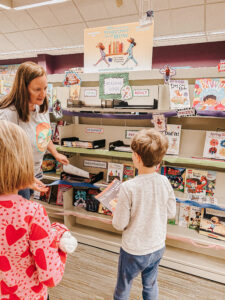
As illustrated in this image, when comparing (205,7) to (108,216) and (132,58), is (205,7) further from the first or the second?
(108,216)

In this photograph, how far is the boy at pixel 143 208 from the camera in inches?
47.0

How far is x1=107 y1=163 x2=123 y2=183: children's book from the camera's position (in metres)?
2.39

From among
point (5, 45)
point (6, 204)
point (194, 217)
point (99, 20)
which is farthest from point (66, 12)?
point (6, 204)

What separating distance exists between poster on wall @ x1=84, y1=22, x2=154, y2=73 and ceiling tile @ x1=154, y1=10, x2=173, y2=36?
10.6 ft

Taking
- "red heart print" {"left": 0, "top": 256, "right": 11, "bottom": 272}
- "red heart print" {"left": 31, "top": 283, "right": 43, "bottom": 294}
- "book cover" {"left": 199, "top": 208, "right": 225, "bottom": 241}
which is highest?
"red heart print" {"left": 0, "top": 256, "right": 11, "bottom": 272}

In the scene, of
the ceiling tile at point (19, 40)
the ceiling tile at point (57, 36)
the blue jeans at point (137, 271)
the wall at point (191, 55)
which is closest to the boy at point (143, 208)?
the blue jeans at point (137, 271)

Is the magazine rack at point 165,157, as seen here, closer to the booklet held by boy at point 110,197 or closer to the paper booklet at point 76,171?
the paper booklet at point 76,171

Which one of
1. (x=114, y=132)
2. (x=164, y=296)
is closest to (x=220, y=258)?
(x=164, y=296)

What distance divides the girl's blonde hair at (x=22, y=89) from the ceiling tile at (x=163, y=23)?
4414 mm

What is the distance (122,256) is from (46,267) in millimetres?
689

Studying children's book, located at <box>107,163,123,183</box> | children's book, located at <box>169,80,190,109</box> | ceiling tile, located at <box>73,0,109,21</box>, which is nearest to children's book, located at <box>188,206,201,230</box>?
children's book, located at <box>107,163,123,183</box>

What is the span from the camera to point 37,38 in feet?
20.4

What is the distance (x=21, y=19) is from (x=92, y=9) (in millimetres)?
2150

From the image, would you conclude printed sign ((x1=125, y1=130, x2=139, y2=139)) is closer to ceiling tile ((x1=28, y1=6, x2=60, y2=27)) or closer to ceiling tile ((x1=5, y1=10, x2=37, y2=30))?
ceiling tile ((x1=28, y1=6, x2=60, y2=27))
